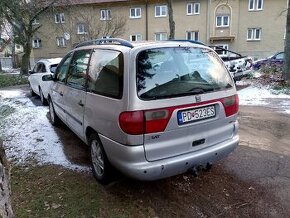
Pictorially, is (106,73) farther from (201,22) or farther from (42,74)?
(201,22)

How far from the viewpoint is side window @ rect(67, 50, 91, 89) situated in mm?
Result: 4059

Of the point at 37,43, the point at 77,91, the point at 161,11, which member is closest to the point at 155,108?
the point at 77,91

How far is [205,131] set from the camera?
3.33 metres

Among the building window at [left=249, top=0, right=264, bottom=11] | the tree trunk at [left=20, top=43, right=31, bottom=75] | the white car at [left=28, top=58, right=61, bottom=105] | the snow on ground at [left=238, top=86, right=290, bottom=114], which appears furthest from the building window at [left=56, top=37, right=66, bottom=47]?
the snow on ground at [left=238, top=86, right=290, bottom=114]

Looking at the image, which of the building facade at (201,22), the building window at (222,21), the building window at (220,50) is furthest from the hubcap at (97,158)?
the building window at (222,21)

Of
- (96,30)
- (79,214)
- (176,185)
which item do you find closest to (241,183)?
(176,185)

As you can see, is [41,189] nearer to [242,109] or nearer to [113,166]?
[113,166]

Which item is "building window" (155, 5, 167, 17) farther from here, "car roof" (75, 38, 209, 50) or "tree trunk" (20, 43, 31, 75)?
"car roof" (75, 38, 209, 50)

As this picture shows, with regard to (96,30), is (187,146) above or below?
below

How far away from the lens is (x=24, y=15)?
61.9 ft

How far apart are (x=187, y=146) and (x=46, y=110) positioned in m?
5.93

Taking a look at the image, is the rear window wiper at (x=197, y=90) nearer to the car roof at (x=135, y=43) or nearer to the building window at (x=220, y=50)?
the car roof at (x=135, y=43)

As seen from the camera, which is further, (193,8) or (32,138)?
(193,8)

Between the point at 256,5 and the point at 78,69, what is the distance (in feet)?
102
